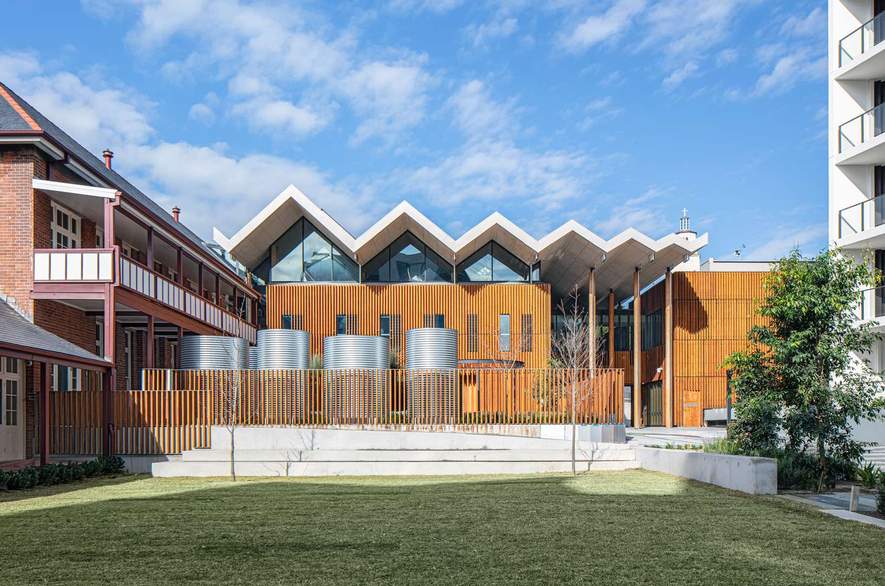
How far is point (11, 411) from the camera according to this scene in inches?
741

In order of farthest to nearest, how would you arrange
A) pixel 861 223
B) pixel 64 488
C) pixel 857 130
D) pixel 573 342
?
pixel 573 342, pixel 857 130, pixel 861 223, pixel 64 488

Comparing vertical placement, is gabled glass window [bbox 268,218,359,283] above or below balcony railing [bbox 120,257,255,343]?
above

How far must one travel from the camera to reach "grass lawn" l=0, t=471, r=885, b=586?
24.5ft

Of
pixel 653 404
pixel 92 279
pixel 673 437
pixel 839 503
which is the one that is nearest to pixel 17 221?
pixel 92 279

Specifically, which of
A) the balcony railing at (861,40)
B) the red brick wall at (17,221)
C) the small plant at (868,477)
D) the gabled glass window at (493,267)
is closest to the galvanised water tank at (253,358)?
the red brick wall at (17,221)

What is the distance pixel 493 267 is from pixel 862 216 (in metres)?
13.8

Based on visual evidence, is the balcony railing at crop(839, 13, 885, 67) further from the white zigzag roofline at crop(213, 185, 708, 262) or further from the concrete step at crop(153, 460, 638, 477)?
the concrete step at crop(153, 460, 638, 477)

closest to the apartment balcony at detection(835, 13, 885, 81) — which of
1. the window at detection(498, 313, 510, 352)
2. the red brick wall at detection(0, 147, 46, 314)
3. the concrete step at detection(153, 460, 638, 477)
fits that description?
the window at detection(498, 313, 510, 352)

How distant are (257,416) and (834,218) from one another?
61.8ft

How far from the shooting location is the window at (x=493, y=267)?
34.4 m

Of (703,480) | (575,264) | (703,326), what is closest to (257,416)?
(703,480)

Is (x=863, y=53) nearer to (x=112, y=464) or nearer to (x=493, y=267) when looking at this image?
(x=493, y=267)

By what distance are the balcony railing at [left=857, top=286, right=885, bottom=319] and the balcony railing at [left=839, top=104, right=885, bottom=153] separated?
458 centimetres

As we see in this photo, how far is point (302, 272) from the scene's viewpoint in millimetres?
34500
